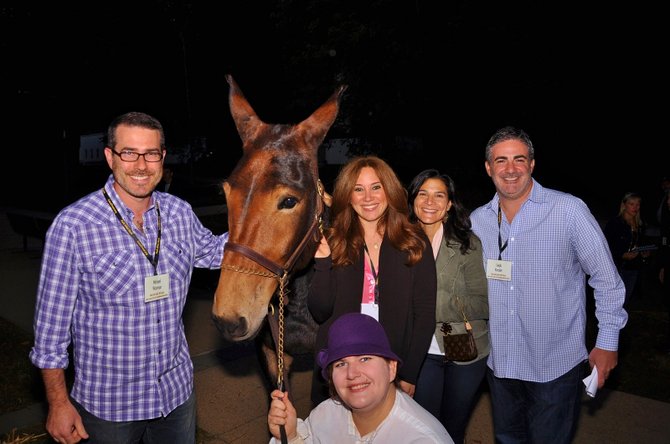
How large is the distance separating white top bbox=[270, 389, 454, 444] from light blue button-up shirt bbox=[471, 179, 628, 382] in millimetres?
1159

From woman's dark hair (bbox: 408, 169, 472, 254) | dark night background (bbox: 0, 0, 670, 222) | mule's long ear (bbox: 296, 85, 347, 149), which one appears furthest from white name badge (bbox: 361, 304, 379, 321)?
dark night background (bbox: 0, 0, 670, 222)

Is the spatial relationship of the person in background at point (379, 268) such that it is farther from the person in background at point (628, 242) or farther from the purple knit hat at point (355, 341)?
the person in background at point (628, 242)

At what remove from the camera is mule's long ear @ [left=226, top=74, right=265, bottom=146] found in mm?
3201

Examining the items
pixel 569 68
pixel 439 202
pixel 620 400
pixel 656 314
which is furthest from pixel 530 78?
pixel 439 202

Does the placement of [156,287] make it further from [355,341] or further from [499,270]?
[499,270]

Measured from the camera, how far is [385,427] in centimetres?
211

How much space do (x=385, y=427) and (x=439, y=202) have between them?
68.2 inches

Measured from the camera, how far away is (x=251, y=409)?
5020 millimetres

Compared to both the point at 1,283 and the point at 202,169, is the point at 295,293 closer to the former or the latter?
the point at 1,283

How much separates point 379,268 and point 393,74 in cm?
1738

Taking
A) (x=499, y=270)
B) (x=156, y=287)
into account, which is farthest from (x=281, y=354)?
(x=499, y=270)

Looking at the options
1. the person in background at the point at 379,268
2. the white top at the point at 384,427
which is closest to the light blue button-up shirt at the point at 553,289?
the person in background at the point at 379,268

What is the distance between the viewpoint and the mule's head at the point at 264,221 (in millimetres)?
2529

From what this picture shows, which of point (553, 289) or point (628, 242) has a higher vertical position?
point (553, 289)
